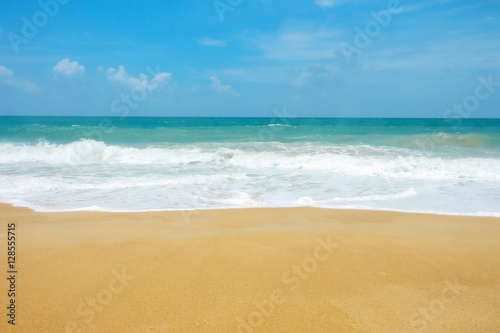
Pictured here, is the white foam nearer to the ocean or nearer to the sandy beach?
the ocean

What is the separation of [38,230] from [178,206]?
2.60m

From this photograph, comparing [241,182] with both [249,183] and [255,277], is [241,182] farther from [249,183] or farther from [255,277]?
[255,277]

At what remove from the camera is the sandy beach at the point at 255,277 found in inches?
105

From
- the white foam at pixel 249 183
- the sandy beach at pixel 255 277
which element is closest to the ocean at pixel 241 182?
the white foam at pixel 249 183

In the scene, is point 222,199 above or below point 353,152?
below

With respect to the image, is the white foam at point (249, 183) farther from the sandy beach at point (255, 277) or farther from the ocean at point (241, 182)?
the sandy beach at point (255, 277)

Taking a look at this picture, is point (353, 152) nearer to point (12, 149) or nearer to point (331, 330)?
point (331, 330)

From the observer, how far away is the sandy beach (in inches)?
105

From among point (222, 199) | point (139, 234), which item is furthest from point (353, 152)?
point (139, 234)

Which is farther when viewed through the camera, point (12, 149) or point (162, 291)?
point (12, 149)

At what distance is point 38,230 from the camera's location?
5121 mm

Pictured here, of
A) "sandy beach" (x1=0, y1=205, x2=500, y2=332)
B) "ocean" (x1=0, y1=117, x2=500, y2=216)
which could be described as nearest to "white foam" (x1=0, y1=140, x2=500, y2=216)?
"ocean" (x1=0, y1=117, x2=500, y2=216)

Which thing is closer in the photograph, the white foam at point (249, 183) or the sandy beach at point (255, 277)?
the sandy beach at point (255, 277)

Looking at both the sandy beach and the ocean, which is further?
the ocean
